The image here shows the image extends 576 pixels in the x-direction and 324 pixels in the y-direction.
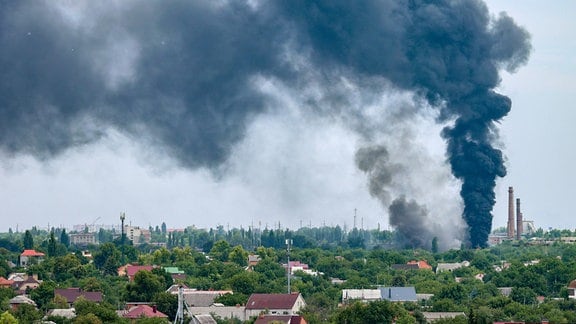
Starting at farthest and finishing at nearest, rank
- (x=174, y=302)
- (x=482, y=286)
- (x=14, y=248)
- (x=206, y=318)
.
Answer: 1. (x=14, y=248)
2. (x=482, y=286)
3. (x=174, y=302)
4. (x=206, y=318)

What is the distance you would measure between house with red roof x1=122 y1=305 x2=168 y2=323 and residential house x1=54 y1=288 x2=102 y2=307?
20.9ft

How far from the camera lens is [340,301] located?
90.9 meters

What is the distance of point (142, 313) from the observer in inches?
2972

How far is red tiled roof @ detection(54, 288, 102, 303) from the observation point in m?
86.5

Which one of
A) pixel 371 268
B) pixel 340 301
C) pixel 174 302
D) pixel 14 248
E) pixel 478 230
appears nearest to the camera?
pixel 174 302

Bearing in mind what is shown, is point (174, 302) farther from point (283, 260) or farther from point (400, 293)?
point (283, 260)

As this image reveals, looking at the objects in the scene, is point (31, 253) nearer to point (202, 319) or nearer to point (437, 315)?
point (437, 315)

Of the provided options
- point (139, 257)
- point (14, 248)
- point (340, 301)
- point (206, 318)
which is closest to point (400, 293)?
point (340, 301)

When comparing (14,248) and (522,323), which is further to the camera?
(14,248)

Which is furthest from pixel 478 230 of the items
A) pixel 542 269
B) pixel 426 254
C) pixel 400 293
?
pixel 400 293

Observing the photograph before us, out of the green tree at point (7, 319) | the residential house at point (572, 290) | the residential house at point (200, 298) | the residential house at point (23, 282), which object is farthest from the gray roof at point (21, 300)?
the residential house at point (572, 290)

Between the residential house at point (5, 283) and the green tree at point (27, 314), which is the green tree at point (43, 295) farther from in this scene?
the green tree at point (27, 314)

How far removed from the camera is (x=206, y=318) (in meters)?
72.0

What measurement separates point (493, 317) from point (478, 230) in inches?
2536
